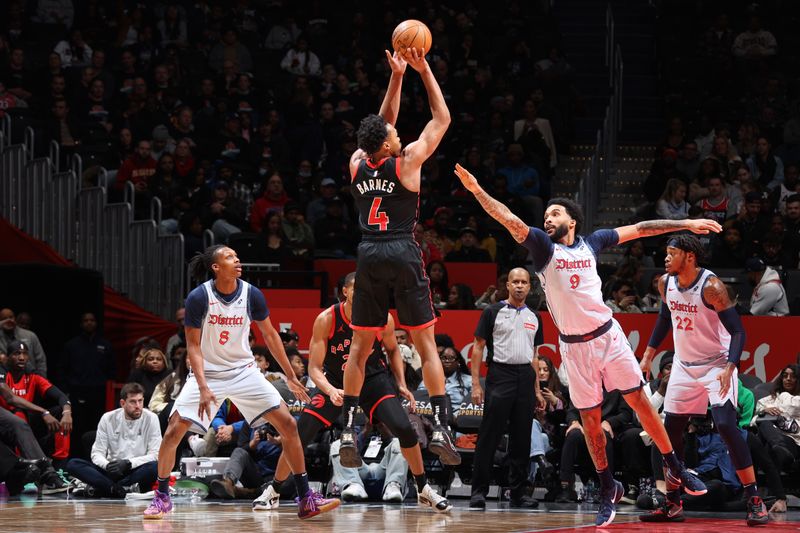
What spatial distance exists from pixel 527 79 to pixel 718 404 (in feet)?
35.9

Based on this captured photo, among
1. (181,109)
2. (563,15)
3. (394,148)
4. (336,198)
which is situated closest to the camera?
(394,148)

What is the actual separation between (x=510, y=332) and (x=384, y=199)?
313 cm

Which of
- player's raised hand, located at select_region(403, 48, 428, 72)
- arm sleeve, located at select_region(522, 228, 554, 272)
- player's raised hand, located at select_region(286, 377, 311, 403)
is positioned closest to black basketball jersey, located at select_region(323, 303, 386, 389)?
player's raised hand, located at select_region(286, 377, 311, 403)

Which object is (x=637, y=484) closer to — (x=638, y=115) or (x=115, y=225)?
(x=115, y=225)

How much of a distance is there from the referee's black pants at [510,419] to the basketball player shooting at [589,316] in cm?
212

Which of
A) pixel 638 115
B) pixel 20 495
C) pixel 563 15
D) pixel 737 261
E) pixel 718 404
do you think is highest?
pixel 563 15

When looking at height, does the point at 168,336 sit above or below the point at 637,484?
above

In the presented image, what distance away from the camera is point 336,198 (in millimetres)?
17375

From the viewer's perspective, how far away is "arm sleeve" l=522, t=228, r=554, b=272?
351 inches

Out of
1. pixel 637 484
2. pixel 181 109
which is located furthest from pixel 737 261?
pixel 181 109

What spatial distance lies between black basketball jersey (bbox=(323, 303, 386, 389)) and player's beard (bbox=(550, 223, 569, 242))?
74.0 inches

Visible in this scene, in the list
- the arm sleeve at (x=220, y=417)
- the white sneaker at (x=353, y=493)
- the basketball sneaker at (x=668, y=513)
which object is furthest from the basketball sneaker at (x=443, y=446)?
the arm sleeve at (x=220, y=417)

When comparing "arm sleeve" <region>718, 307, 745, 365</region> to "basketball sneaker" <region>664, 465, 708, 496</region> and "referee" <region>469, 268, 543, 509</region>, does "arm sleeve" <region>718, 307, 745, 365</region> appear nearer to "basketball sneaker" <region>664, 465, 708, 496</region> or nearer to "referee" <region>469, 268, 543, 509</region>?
"basketball sneaker" <region>664, 465, 708, 496</region>

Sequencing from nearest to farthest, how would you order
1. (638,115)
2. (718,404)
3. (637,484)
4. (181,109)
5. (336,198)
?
(718,404) < (637,484) < (336,198) < (181,109) < (638,115)
